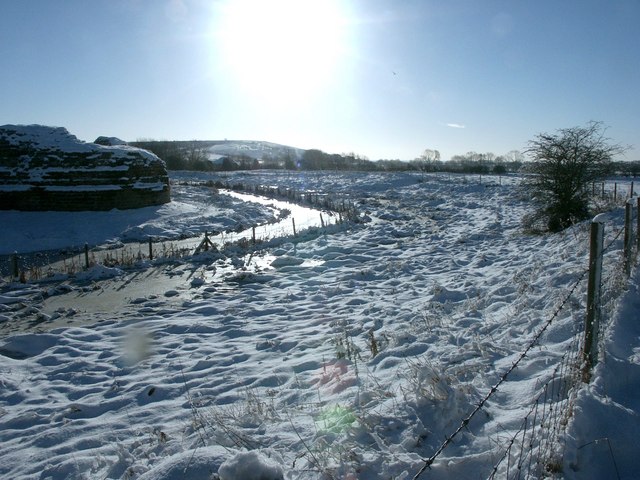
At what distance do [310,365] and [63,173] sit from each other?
18908mm

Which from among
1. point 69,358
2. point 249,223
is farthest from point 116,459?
point 249,223

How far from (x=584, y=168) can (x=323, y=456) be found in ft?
42.2

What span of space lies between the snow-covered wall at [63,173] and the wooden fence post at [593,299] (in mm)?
21001

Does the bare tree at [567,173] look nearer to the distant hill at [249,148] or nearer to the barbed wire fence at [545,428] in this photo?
the barbed wire fence at [545,428]

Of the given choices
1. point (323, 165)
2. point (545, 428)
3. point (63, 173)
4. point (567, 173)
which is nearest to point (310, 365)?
point (545, 428)

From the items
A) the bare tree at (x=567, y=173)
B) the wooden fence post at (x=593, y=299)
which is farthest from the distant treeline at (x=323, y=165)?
the wooden fence post at (x=593, y=299)

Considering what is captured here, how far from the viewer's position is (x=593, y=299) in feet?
11.0

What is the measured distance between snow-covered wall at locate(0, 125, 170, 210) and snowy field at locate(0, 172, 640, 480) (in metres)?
9.68

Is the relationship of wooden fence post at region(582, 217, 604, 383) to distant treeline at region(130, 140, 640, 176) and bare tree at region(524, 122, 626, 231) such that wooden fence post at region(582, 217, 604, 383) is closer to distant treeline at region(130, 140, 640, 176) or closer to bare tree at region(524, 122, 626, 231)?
bare tree at region(524, 122, 626, 231)

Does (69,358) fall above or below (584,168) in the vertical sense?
below

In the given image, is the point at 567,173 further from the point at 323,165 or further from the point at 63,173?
the point at 323,165

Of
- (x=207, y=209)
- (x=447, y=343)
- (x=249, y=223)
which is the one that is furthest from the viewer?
(x=207, y=209)

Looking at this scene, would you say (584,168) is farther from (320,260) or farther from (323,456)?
(323,456)

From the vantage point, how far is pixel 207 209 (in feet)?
77.8
